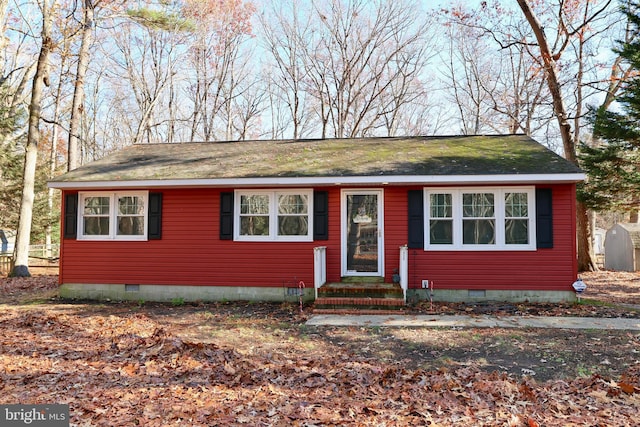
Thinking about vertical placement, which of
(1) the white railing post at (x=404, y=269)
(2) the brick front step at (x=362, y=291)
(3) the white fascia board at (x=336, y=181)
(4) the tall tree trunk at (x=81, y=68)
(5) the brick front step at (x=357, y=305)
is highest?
(4) the tall tree trunk at (x=81, y=68)

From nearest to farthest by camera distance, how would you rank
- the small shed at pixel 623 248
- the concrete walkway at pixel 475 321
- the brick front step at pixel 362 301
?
the concrete walkway at pixel 475 321 → the brick front step at pixel 362 301 → the small shed at pixel 623 248

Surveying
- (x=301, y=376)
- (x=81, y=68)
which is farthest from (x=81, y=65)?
(x=301, y=376)

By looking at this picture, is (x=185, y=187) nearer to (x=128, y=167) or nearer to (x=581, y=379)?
Answer: (x=128, y=167)

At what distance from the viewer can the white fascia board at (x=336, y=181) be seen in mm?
8516

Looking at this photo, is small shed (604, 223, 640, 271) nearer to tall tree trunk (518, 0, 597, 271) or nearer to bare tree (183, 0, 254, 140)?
tall tree trunk (518, 0, 597, 271)

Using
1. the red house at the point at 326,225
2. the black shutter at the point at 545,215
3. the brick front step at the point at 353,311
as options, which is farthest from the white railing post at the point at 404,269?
the black shutter at the point at 545,215

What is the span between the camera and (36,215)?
1720 cm

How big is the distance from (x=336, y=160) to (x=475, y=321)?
15.6ft

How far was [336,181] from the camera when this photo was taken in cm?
908

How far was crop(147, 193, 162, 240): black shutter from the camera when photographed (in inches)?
393

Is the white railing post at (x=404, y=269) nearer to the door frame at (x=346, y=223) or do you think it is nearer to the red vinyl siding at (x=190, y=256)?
the door frame at (x=346, y=223)

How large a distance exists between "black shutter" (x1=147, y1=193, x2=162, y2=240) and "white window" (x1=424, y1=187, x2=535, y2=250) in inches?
238

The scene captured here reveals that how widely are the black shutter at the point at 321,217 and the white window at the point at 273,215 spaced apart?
132 mm

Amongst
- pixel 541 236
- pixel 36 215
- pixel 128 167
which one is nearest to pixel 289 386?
pixel 541 236
